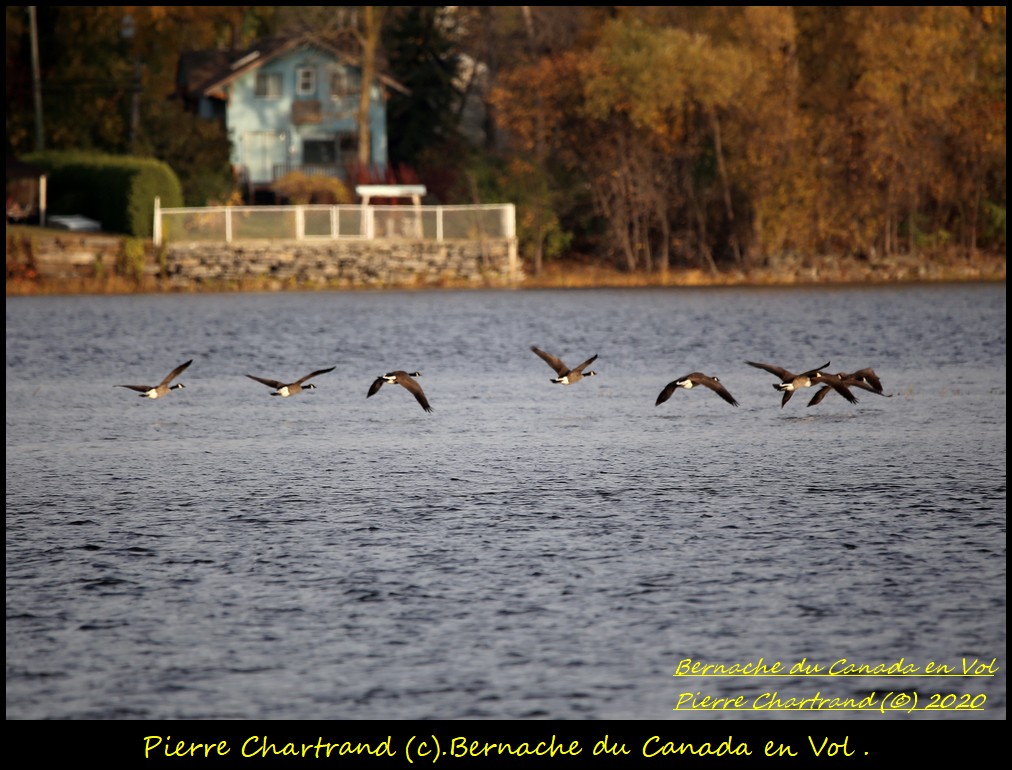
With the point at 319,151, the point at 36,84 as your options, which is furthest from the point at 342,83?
the point at 36,84

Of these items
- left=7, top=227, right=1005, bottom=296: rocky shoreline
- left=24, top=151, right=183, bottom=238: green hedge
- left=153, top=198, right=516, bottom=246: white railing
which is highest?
left=24, top=151, right=183, bottom=238: green hedge

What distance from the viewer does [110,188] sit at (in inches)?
2372

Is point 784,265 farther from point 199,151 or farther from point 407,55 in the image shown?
point 199,151

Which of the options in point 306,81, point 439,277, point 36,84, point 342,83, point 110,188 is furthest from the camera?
point 306,81

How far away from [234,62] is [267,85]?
2.14 m

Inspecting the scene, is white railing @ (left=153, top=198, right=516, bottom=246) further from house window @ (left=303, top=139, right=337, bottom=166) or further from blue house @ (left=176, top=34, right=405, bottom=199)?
house window @ (left=303, top=139, right=337, bottom=166)

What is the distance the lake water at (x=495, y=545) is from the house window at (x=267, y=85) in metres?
46.0

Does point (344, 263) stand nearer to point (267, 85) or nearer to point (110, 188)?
point (110, 188)

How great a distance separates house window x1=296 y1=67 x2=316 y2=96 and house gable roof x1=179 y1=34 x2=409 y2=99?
156 cm

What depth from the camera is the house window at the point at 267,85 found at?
77.1 meters

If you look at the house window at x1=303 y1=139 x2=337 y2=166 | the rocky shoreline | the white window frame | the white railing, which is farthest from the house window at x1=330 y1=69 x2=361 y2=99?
the white railing

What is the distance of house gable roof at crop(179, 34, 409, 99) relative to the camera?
238ft
